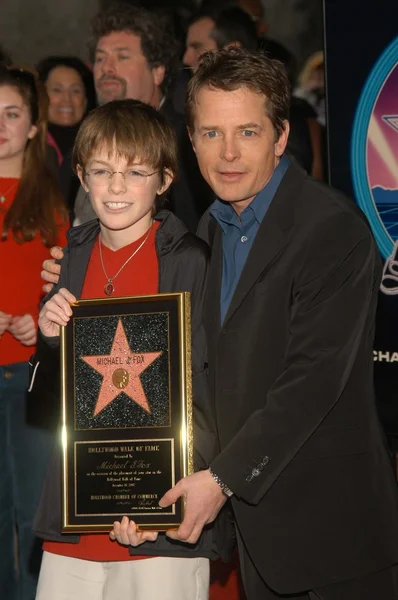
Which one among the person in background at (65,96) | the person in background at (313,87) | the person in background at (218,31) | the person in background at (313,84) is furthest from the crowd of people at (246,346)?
the person in background at (313,84)

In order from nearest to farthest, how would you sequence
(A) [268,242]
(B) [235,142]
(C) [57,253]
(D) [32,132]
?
(A) [268,242] < (B) [235,142] < (C) [57,253] < (D) [32,132]

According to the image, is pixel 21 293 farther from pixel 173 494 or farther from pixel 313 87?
pixel 313 87

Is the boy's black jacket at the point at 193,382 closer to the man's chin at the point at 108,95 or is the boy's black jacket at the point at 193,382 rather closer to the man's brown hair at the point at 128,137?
the man's brown hair at the point at 128,137

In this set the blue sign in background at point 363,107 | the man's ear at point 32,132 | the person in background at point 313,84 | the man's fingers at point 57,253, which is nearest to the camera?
the man's fingers at point 57,253

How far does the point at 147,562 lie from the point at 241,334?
2.04ft

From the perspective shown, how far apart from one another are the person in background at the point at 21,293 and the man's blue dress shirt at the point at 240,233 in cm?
126

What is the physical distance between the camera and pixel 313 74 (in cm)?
631

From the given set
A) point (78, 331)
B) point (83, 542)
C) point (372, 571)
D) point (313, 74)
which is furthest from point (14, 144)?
point (313, 74)

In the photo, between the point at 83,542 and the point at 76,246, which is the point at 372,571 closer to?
the point at 83,542

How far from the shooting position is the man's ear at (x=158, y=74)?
457 centimetres

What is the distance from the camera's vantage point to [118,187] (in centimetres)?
248

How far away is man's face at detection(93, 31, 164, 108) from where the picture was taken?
4516 millimetres

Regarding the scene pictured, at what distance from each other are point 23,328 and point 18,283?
20 cm

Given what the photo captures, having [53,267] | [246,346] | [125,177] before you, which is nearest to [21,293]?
[53,267]
